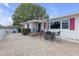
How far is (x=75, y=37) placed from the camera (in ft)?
43.9

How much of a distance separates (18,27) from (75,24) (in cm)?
430

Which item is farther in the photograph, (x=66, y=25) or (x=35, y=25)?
(x=35, y=25)

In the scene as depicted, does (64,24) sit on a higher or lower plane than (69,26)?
higher

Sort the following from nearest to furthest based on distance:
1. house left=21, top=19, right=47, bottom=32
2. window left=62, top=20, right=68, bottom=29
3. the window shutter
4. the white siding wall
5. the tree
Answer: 1. the tree
2. the white siding wall
3. the window shutter
4. window left=62, top=20, right=68, bottom=29
5. house left=21, top=19, right=47, bottom=32

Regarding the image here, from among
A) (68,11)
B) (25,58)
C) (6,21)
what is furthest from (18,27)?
(25,58)

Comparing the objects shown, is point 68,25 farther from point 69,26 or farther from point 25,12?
point 25,12

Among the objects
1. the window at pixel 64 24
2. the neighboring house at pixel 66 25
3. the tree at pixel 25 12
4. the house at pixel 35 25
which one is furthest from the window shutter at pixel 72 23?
the house at pixel 35 25

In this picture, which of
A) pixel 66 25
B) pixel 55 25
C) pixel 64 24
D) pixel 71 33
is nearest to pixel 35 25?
pixel 55 25

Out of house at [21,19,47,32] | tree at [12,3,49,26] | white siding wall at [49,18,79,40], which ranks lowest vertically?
white siding wall at [49,18,79,40]

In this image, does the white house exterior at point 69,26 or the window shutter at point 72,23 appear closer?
the white house exterior at point 69,26

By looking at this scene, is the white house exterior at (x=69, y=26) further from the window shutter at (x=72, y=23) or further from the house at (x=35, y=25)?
the house at (x=35, y=25)

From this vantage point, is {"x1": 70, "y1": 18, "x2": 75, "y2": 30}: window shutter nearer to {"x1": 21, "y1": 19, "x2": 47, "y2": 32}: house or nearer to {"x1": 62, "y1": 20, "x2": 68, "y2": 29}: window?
{"x1": 62, "y1": 20, "x2": 68, "y2": 29}: window

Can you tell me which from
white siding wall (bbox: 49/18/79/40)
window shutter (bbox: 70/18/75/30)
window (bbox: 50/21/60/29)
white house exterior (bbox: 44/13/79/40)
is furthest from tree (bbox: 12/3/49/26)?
window (bbox: 50/21/60/29)

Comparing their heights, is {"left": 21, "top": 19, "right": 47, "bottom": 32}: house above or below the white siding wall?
above
